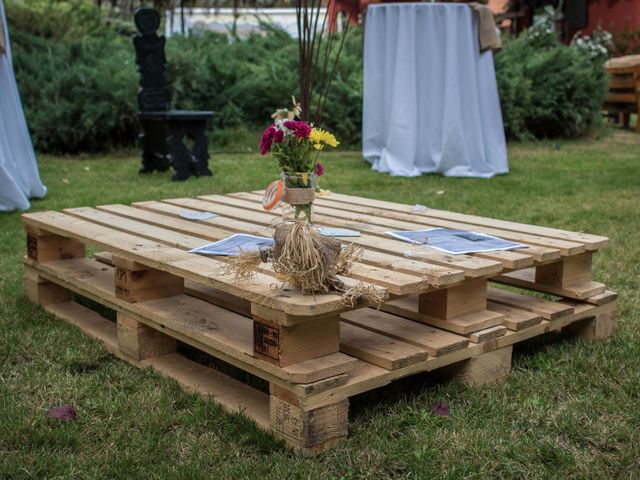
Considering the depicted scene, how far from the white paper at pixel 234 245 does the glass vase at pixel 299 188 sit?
0.28 meters

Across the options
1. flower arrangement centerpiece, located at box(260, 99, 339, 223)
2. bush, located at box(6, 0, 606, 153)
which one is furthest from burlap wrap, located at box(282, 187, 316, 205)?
bush, located at box(6, 0, 606, 153)

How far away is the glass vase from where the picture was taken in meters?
2.20

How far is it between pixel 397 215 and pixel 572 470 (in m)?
1.51

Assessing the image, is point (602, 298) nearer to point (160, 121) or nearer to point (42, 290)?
point (42, 290)

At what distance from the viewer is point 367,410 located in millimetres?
2246

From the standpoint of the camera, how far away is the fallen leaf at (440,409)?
2215 mm

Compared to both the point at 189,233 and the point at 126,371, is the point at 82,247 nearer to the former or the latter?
the point at 189,233

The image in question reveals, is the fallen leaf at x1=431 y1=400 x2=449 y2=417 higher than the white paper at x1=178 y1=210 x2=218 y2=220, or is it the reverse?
the white paper at x1=178 y1=210 x2=218 y2=220

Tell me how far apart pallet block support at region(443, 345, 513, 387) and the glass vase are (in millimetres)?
629

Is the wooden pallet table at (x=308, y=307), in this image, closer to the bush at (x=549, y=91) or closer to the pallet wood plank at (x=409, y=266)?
the pallet wood plank at (x=409, y=266)

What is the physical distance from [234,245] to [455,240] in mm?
712

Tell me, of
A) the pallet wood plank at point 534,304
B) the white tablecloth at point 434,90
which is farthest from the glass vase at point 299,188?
the white tablecloth at point 434,90

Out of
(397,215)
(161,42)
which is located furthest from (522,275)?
(161,42)

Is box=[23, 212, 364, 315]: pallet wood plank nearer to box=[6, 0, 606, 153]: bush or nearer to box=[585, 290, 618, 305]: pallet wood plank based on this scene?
box=[585, 290, 618, 305]: pallet wood plank
